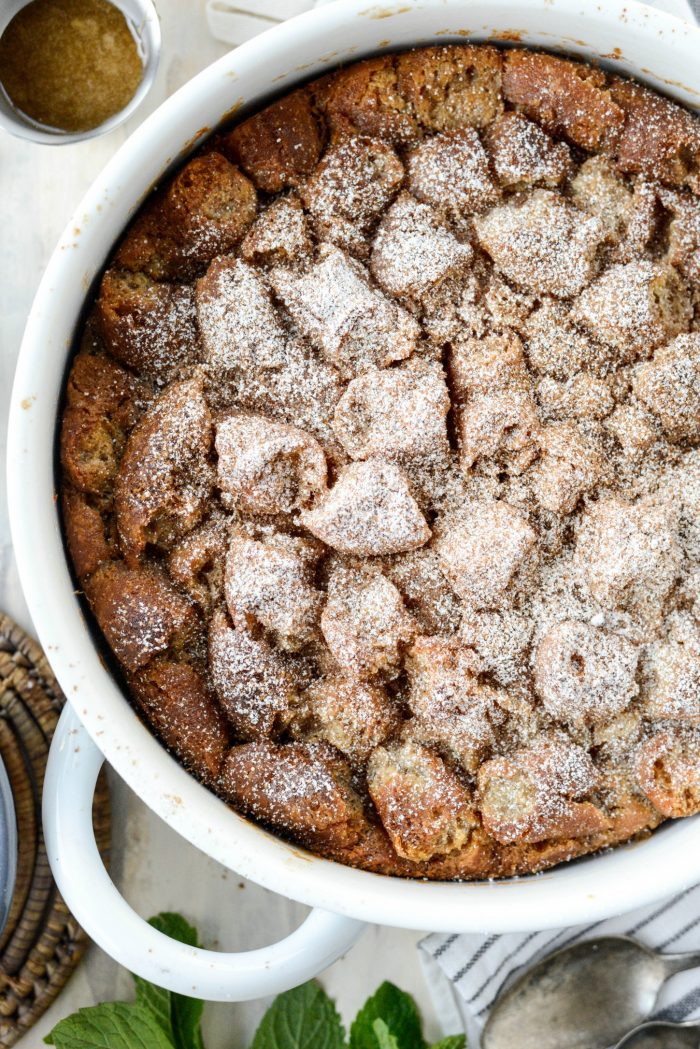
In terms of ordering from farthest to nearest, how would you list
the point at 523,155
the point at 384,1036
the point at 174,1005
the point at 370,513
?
1. the point at 174,1005
2. the point at 384,1036
3. the point at 523,155
4. the point at 370,513

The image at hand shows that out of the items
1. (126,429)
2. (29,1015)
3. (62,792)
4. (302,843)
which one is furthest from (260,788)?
(29,1015)

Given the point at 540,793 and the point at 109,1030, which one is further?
the point at 109,1030

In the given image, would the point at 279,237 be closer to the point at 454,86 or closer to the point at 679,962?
the point at 454,86

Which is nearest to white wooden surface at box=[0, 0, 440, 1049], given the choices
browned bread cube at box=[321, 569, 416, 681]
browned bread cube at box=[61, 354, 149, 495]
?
browned bread cube at box=[61, 354, 149, 495]

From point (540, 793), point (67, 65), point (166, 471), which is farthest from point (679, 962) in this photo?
point (67, 65)

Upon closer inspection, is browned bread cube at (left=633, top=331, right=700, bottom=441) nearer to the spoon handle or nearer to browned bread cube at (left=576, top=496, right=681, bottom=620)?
browned bread cube at (left=576, top=496, right=681, bottom=620)

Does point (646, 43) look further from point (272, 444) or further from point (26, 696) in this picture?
point (26, 696)
